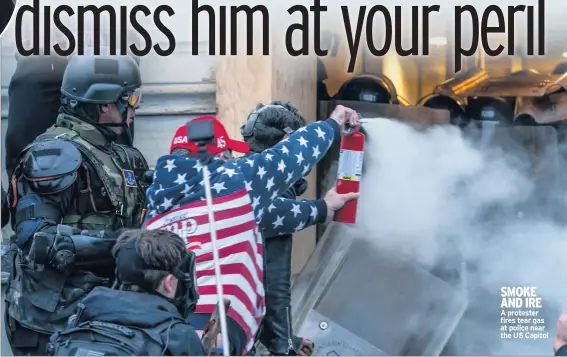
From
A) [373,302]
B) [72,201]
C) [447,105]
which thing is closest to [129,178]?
[72,201]

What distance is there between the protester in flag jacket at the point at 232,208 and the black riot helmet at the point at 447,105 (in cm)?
233

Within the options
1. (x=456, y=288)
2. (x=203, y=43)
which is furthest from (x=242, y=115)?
(x=456, y=288)

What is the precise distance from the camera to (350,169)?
227 inches

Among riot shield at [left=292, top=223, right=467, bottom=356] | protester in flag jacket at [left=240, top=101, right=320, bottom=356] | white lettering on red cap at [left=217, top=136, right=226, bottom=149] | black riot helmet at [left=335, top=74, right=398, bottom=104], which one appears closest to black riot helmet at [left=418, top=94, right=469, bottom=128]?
black riot helmet at [left=335, top=74, right=398, bottom=104]

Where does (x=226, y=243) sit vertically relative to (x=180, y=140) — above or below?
below

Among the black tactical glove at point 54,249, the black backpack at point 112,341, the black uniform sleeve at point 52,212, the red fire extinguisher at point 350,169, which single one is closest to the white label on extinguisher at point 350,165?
the red fire extinguisher at point 350,169

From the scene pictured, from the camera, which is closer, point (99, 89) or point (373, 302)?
point (99, 89)

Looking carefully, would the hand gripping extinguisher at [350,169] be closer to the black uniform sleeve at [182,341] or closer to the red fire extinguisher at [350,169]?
the red fire extinguisher at [350,169]

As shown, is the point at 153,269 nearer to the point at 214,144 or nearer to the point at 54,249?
the point at 214,144

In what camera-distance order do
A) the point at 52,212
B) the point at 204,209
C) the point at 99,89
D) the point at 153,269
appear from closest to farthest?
the point at 153,269 → the point at 204,209 → the point at 52,212 → the point at 99,89

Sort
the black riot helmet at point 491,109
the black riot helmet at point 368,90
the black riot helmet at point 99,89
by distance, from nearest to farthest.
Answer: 1. the black riot helmet at point 99,89
2. the black riot helmet at point 368,90
3. the black riot helmet at point 491,109

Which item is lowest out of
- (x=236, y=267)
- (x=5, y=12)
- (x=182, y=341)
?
(x=182, y=341)
